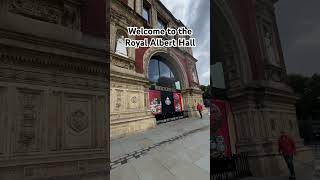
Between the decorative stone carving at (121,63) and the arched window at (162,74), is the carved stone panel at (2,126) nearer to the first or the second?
the decorative stone carving at (121,63)

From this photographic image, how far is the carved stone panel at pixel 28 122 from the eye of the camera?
1.44 metres

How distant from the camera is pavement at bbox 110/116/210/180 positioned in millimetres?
1213

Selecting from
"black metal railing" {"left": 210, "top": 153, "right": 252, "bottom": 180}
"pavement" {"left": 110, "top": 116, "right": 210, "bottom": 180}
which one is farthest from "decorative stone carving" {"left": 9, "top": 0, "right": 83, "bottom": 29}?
"black metal railing" {"left": 210, "top": 153, "right": 252, "bottom": 180}

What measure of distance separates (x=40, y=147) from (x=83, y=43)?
21.0 inches

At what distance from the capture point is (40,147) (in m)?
1.47

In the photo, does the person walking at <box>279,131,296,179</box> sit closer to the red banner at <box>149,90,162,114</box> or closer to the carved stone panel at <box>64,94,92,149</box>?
the red banner at <box>149,90,162,114</box>

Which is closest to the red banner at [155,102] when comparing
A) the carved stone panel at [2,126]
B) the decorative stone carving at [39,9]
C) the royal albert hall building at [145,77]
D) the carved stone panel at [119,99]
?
the royal albert hall building at [145,77]

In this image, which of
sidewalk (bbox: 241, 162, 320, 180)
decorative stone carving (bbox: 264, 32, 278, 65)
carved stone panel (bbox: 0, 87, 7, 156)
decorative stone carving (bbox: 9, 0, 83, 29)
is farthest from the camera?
decorative stone carving (bbox: 9, 0, 83, 29)

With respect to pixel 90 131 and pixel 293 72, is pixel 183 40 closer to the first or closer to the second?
pixel 293 72

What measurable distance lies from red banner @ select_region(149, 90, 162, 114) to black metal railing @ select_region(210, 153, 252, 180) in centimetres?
30

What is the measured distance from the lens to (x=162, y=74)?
1.27 metres


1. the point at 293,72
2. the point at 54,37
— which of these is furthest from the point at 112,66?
the point at 293,72

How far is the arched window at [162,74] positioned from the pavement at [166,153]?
0.52 ft

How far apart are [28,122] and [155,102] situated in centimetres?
66
